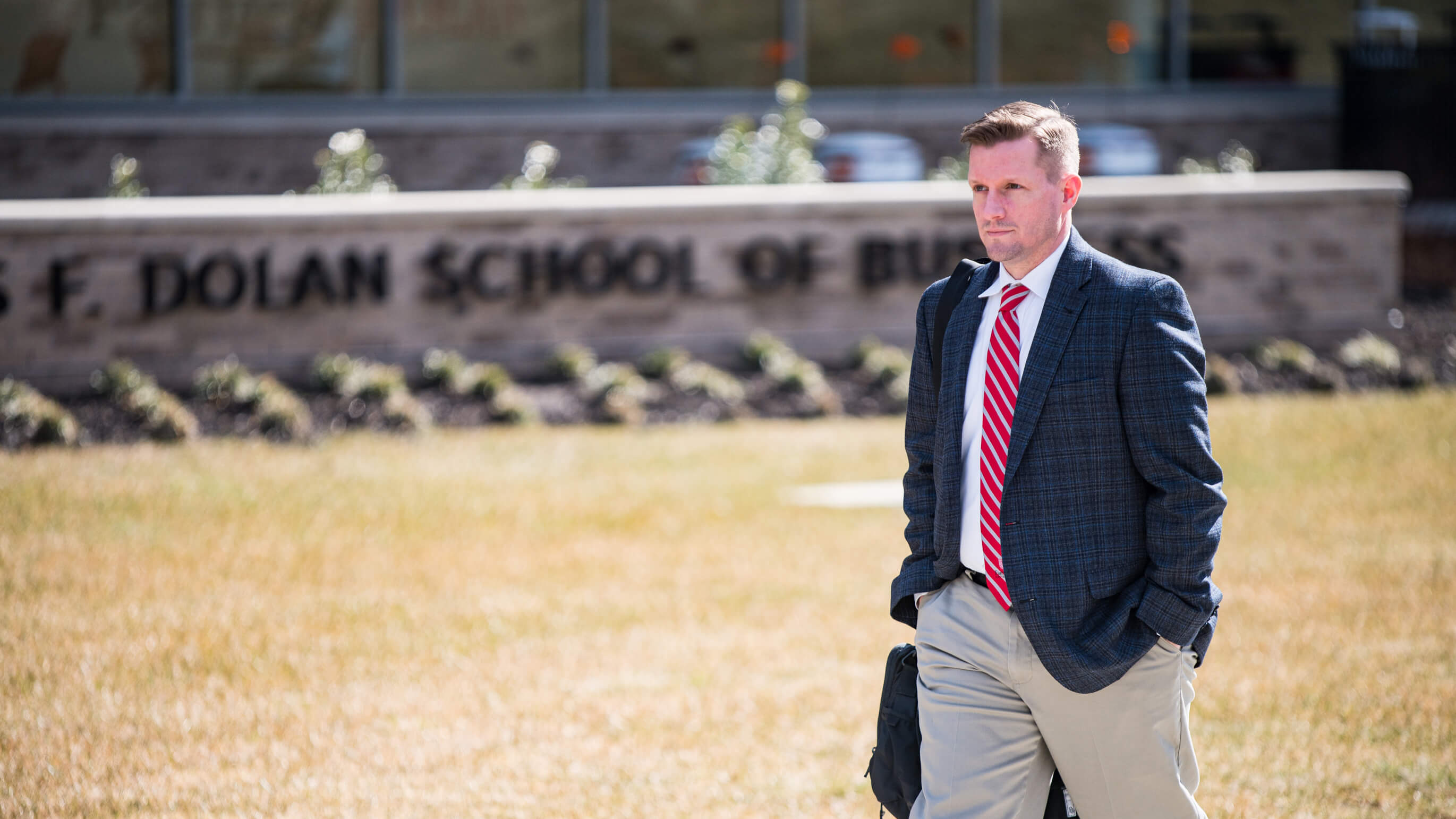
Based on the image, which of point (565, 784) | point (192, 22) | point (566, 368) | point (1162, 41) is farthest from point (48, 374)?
point (1162, 41)

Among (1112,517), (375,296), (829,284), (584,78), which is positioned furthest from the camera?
(584,78)

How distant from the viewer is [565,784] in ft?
15.4

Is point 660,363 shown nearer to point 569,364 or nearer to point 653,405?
point 653,405

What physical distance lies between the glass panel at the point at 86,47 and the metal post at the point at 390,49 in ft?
9.59

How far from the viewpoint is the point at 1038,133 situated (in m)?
2.81

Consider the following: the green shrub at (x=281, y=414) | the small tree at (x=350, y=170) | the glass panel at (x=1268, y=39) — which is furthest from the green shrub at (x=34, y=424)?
the glass panel at (x=1268, y=39)

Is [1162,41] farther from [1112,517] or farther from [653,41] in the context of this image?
[1112,517]

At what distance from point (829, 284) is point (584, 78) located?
10.6m

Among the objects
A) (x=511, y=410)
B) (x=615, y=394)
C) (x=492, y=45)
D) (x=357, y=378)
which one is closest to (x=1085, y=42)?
(x=492, y=45)

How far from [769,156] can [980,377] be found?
1053 centimetres

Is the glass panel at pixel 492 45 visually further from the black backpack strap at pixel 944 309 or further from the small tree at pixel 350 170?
the black backpack strap at pixel 944 309

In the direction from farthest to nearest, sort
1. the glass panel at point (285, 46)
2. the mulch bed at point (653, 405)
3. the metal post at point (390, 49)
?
the metal post at point (390, 49) < the glass panel at point (285, 46) < the mulch bed at point (653, 405)

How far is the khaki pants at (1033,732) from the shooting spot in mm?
2857

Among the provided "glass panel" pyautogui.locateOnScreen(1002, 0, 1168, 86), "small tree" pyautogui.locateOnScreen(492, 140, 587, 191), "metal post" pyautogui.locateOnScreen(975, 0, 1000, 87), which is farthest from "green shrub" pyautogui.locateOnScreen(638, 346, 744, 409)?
"glass panel" pyautogui.locateOnScreen(1002, 0, 1168, 86)
